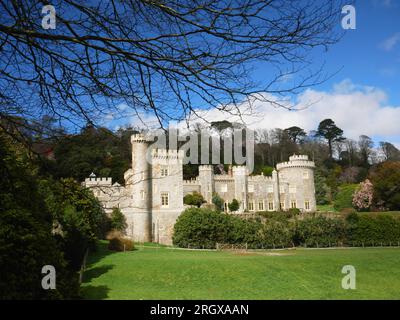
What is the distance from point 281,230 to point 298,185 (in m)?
18.3

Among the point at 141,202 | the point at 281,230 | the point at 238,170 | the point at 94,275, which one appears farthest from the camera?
the point at 238,170

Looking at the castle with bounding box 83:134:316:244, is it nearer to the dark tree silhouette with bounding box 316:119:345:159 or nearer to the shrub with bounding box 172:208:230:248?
the shrub with bounding box 172:208:230:248

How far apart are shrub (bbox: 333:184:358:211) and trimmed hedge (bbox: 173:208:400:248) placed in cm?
1820

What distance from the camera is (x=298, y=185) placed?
158 feet

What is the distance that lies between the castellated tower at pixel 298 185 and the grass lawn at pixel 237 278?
26.5 meters

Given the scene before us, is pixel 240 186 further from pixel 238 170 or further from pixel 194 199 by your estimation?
pixel 194 199

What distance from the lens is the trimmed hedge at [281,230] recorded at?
29.7 m

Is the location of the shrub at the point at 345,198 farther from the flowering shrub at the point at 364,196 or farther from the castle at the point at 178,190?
the castle at the point at 178,190

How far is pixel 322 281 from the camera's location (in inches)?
617

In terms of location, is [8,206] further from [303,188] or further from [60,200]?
[303,188]

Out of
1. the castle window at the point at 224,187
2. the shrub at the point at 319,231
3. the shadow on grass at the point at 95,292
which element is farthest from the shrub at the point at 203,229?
the shadow on grass at the point at 95,292

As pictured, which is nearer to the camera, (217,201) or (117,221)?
(117,221)

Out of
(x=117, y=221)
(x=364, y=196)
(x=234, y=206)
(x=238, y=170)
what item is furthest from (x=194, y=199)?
(x=364, y=196)

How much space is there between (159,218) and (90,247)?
1109 centimetres
